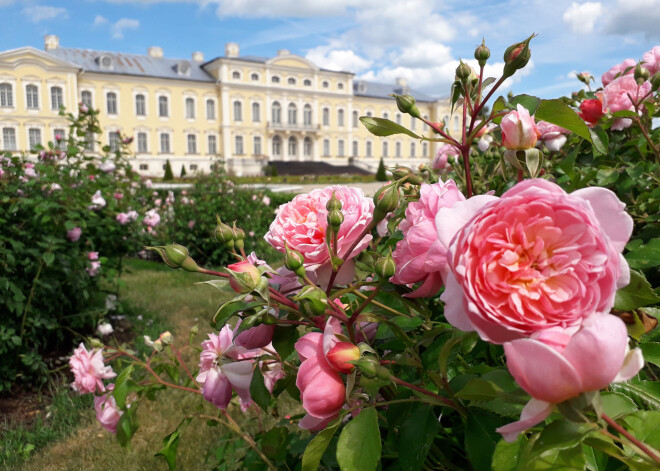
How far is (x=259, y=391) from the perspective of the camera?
0.45 m

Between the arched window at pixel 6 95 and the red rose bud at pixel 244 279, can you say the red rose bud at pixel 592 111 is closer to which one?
the red rose bud at pixel 244 279

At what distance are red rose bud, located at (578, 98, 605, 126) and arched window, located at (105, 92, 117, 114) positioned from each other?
2268cm

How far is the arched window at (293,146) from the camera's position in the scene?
2541 centimetres

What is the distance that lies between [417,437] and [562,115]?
0.29m

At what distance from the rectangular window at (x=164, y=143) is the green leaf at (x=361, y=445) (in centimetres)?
2311

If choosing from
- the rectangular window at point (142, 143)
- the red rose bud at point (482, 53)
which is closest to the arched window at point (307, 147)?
the rectangular window at point (142, 143)

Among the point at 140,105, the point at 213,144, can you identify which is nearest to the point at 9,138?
the point at 140,105

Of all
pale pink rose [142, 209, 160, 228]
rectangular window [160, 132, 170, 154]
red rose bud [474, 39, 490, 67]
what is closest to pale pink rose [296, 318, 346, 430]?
red rose bud [474, 39, 490, 67]

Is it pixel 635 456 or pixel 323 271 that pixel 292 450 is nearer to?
pixel 323 271

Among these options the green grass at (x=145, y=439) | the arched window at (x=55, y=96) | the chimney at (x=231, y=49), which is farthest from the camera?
the chimney at (x=231, y=49)

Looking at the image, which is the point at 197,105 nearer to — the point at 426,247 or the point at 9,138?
the point at 9,138

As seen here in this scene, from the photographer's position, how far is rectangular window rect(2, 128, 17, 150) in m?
19.2

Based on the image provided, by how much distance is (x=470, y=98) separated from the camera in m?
0.52

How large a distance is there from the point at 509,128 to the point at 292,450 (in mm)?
469
